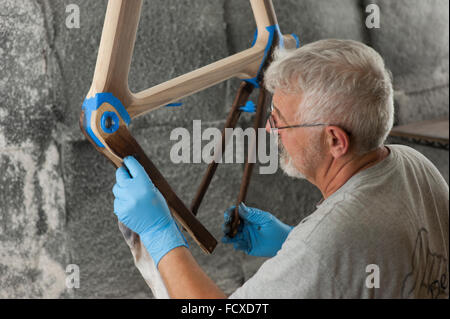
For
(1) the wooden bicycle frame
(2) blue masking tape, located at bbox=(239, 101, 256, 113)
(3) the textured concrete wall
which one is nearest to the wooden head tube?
(1) the wooden bicycle frame

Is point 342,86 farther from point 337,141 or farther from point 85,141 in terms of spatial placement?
point 85,141

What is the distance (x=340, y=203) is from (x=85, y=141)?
82 cm

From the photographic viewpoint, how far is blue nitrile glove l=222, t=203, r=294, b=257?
130cm

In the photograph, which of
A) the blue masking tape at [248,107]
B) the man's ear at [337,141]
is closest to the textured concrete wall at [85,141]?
the blue masking tape at [248,107]

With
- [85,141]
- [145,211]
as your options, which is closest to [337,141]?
[145,211]

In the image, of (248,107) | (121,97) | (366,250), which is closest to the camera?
(366,250)

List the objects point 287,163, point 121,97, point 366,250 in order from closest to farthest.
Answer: point 366,250
point 121,97
point 287,163

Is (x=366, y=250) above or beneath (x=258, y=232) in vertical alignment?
above

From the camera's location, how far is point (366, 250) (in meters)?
0.81

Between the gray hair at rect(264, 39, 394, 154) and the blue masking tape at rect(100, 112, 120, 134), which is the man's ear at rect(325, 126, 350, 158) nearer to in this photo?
the gray hair at rect(264, 39, 394, 154)

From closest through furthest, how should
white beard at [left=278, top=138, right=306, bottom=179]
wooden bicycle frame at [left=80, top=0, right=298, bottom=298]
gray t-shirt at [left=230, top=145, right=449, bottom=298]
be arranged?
gray t-shirt at [left=230, top=145, right=449, bottom=298] → wooden bicycle frame at [left=80, top=0, right=298, bottom=298] → white beard at [left=278, top=138, right=306, bottom=179]

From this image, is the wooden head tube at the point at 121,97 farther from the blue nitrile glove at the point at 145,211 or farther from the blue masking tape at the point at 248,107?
the blue masking tape at the point at 248,107

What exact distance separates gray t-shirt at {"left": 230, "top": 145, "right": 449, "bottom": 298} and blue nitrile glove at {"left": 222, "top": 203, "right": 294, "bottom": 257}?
418mm

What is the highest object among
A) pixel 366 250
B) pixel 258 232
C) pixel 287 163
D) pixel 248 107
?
pixel 248 107
